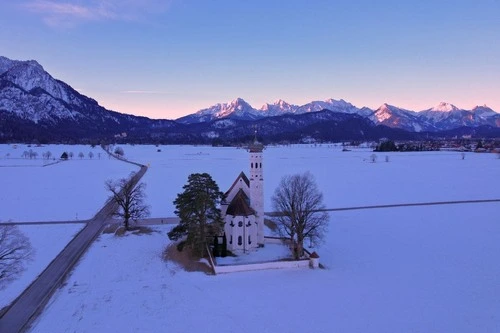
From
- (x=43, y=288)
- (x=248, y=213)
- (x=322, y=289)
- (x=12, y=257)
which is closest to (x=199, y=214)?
(x=248, y=213)

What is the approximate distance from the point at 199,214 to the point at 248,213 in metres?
4.40

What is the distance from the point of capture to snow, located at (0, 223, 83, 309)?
85.4ft

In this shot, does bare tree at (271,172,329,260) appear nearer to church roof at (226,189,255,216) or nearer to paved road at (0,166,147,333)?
church roof at (226,189,255,216)

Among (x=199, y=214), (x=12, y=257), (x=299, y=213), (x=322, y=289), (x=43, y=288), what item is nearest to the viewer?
(x=43, y=288)

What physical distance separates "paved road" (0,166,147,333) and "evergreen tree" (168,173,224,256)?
28.4 ft

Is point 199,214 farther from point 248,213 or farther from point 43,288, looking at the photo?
point 43,288

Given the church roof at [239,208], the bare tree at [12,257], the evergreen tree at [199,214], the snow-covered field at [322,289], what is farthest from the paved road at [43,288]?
the church roof at [239,208]

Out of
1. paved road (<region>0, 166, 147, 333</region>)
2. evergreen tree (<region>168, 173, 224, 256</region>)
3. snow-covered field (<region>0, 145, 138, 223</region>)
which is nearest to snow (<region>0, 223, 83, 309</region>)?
paved road (<region>0, 166, 147, 333</region>)

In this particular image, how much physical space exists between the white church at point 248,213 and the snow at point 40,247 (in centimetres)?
1519

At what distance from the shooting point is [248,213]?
3494 centimetres

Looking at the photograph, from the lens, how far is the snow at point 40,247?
2603 centimetres

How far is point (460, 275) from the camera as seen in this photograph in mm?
29125

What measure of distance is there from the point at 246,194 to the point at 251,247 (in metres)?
5.46

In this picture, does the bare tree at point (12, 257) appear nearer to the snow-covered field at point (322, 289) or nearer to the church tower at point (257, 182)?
the snow-covered field at point (322, 289)
